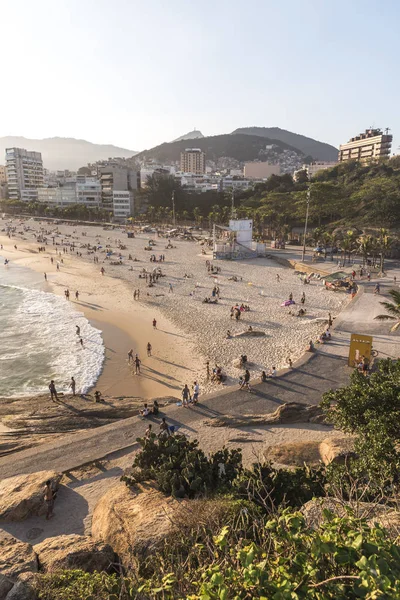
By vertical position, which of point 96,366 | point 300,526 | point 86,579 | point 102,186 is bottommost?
point 96,366

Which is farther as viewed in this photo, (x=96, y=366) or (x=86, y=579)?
(x=96, y=366)

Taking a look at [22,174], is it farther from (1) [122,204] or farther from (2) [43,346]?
(2) [43,346]

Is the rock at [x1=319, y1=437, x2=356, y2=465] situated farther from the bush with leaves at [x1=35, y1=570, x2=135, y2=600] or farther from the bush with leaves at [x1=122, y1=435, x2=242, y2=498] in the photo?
the bush with leaves at [x1=35, y1=570, x2=135, y2=600]

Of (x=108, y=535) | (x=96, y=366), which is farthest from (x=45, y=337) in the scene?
(x=108, y=535)

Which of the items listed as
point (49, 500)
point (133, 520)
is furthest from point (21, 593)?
point (49, 500)

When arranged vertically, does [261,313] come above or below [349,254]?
below

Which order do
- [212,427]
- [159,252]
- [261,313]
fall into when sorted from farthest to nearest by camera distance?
[159,252], [261,313], [212,427]

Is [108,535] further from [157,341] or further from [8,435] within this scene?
[157,341]

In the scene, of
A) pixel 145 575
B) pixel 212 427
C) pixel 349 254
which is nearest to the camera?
pixel 145 575
